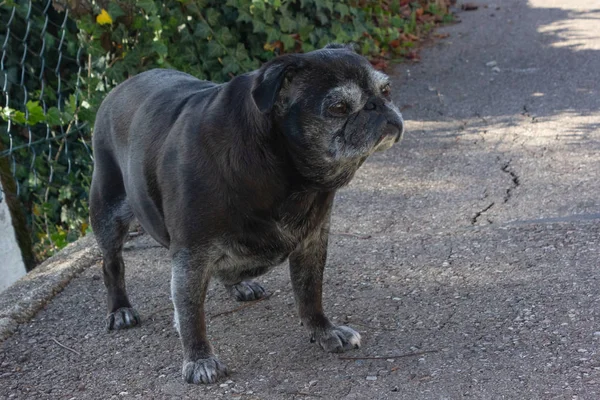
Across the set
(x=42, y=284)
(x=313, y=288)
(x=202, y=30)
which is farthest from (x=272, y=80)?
(x=202, y=30)

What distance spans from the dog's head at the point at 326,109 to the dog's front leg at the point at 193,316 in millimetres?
606

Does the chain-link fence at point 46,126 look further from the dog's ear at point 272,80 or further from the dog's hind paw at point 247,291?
the dog's ear at point 272,80

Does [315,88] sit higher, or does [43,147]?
[315,88]

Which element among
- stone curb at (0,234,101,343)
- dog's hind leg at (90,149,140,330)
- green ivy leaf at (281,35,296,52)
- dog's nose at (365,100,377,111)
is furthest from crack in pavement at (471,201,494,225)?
green ivy leaf at (281,35,296,52)

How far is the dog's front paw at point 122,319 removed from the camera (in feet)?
13.0

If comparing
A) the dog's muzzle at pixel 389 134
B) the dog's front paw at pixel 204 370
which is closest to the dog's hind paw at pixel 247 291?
the dog's front paw at pixel 204 370

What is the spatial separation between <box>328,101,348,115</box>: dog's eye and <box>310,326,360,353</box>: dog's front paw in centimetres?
101

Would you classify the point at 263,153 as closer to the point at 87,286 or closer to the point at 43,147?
the point at 87,286

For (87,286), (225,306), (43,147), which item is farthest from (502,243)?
(43,147)

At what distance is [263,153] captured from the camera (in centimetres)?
323

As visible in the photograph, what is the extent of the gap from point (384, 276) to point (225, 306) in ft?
2.72

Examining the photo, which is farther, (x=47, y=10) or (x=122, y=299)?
(x=47, y=10)

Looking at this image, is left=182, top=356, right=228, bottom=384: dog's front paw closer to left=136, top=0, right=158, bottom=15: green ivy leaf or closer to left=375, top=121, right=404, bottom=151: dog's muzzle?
left=375, top=121, right=404, bottom=151: dog's muzzle

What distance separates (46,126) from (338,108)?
3.63m
